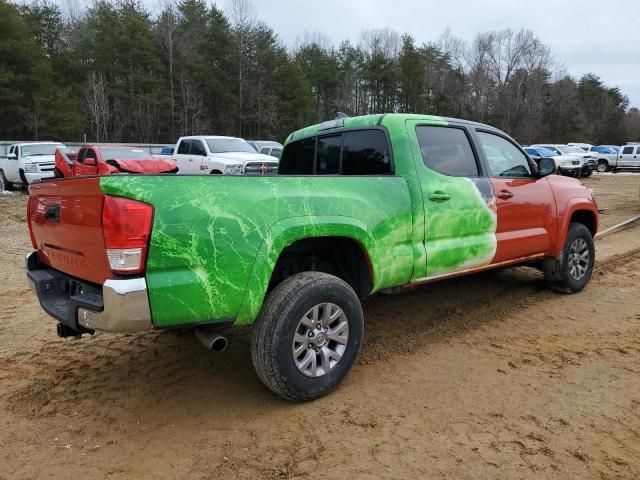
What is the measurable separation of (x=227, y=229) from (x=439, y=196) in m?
1.85

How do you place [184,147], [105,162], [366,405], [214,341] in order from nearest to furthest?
1. [214,341]
2. [366,405]
3. [105,162]
4. [184,147]

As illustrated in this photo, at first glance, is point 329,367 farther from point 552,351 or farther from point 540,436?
point 552,351

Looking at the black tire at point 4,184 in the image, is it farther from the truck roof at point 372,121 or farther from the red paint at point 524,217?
the red paint at point 524,217

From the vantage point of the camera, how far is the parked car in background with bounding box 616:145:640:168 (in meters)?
32.6

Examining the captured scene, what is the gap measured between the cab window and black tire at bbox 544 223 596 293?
1.05 meters

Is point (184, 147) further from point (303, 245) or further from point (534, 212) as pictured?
point (303, 245)

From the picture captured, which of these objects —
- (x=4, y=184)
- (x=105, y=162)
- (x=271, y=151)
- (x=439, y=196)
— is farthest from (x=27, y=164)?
(x=439, y=196)

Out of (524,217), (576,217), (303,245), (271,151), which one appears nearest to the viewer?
(303,245)

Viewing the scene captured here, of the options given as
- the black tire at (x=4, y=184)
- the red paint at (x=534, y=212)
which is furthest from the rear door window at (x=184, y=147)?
the red paint at (x=534, y=212)

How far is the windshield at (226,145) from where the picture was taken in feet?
51.5

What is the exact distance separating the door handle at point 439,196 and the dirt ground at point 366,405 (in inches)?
48.2

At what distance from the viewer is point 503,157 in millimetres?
4812

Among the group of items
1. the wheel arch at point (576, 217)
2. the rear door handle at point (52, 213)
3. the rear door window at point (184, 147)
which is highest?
the rear door window at point (184, 147)

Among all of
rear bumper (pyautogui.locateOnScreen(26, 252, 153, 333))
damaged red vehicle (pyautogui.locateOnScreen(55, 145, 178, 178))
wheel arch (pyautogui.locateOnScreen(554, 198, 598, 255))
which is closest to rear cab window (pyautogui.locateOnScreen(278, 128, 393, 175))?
rear bumper (pyautogui.locateOnScreen(26, 252, 153, 333))
